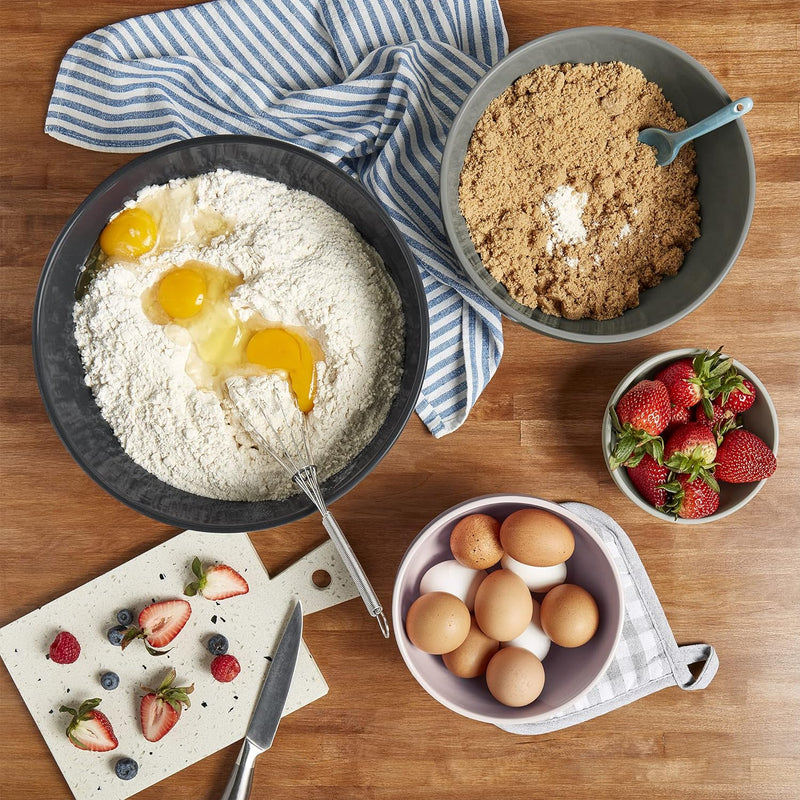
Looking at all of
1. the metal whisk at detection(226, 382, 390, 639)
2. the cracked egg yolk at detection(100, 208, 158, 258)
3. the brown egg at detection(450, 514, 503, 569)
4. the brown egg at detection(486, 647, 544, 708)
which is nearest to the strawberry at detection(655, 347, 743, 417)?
the brown egg at detection(450, 514, 503, 569)

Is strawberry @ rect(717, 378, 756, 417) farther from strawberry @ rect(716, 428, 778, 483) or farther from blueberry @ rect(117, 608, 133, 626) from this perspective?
blueberry @ rect(117, 608, 133, 626)

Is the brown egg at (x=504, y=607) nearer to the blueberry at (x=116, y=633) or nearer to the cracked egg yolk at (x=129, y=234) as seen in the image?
the blueberry at (x=116, y=633)

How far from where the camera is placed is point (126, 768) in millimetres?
1210

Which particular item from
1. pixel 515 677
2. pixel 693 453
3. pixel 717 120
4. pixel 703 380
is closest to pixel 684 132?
pixel 717 120

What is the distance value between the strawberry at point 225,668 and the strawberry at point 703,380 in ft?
2.78

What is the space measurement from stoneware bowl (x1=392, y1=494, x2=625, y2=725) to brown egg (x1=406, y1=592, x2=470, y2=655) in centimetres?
3

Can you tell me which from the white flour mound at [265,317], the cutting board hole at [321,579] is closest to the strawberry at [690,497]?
the white flour mound at [265,317]

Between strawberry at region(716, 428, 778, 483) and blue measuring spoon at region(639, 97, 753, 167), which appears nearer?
blue measuring spoon at region(639, 97, 753, 167)

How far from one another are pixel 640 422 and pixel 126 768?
3.37ft

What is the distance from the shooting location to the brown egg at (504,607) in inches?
42.4

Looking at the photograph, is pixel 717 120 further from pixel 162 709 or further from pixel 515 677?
pixel 162 709

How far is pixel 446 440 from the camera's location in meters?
1.22

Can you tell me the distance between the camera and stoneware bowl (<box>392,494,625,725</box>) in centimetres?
A: 109

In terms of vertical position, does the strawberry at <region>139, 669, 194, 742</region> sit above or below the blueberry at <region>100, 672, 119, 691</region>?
below
